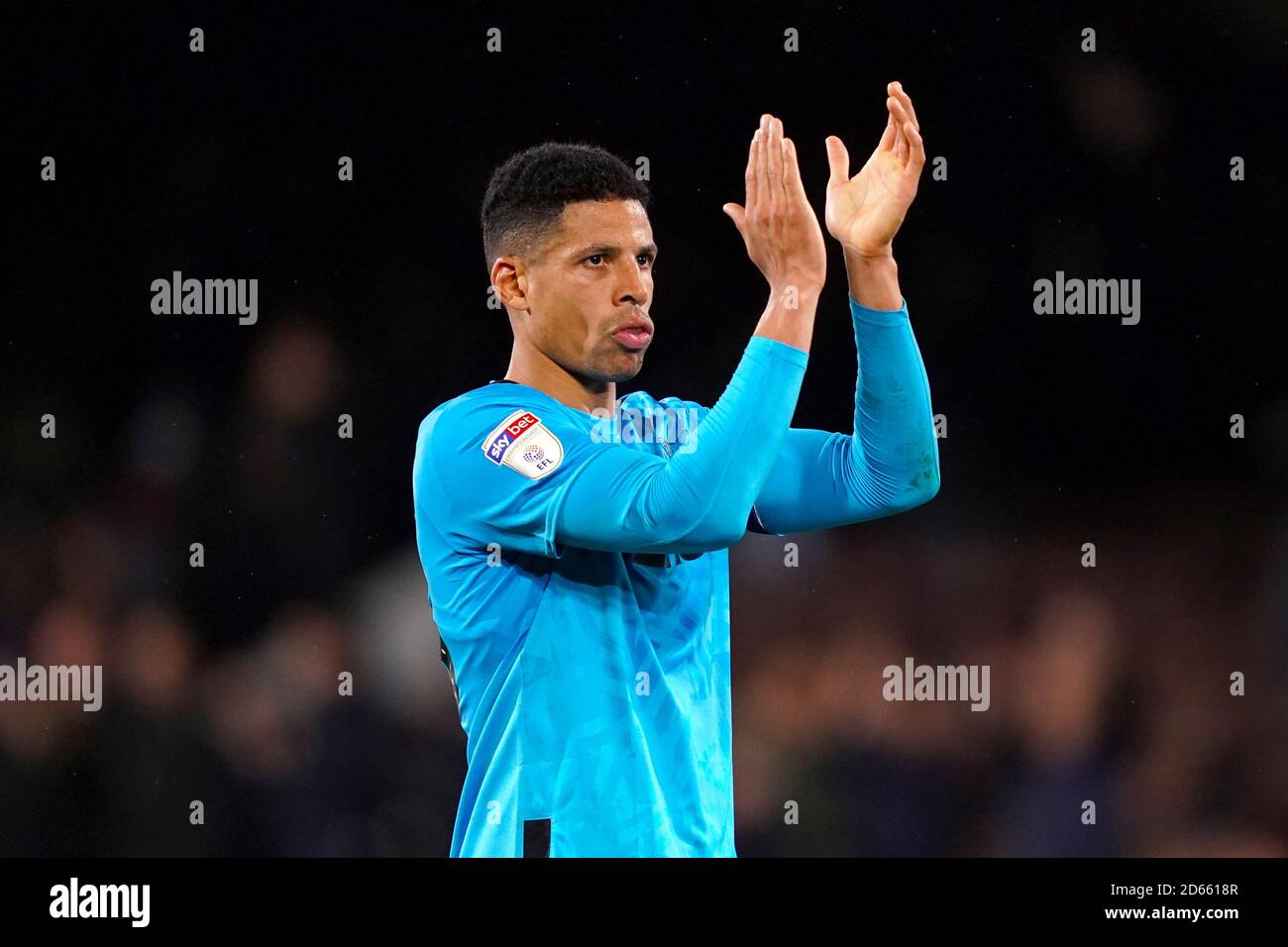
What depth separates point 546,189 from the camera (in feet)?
8.09

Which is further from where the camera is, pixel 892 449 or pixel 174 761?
pixel 174 761

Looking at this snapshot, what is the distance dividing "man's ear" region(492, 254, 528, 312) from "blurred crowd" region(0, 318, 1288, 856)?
198 centimetres

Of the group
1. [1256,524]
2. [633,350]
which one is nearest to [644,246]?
[633,350]

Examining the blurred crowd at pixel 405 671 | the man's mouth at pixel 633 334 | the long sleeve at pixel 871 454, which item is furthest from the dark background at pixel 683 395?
the man's mouth at pixel 633 334

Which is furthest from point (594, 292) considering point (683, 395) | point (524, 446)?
point (683, 395)

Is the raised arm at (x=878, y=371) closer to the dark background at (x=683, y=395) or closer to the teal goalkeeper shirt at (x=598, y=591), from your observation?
the teal goalkeeper shirt at (x=598, y=591)

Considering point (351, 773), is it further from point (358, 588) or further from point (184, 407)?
point (184, 407)

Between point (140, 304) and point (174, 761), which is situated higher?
point (140, 304)

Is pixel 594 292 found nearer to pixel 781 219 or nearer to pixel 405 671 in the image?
pixel 781 219

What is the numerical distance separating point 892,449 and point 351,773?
2426 millimetres

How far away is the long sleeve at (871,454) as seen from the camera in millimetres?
2404
